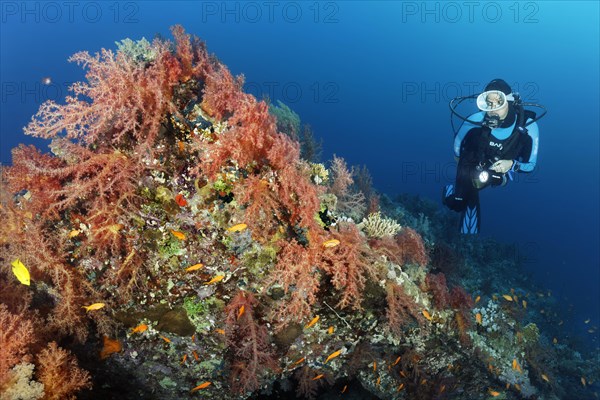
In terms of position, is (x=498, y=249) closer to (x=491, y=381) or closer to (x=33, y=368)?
(x=491, y=381)

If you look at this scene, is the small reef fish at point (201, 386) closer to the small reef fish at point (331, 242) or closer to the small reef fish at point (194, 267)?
the small reef fish at point (194, 267)

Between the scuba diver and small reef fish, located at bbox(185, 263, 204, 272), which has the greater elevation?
the scuba diver

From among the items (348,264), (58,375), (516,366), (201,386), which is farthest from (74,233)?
(516,366)

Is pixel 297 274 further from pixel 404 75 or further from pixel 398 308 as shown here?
pixel 404 75

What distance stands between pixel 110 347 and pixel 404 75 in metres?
87.0

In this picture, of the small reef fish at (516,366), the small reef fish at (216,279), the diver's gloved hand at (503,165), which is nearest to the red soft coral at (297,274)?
the small reef fish at (216,279)

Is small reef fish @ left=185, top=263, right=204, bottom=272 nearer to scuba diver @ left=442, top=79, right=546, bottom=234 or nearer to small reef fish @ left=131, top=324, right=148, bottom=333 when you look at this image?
small reef fish @ left=131, top=324, right=148, bottom=333

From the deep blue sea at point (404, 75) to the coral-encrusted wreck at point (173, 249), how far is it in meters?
17.7

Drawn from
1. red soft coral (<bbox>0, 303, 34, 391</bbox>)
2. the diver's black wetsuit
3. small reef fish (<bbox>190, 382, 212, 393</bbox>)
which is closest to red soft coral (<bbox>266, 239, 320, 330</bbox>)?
small reef fish (<bbox>190, 382, 212, 393</bbox>)

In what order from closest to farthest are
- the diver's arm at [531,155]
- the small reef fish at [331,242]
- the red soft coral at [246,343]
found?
the small reef fish at [331,242]
the red soft coral at [246,343]
the diver's arm at [531,155]

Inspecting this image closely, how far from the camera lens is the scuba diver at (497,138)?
7.79m

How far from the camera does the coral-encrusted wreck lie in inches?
145

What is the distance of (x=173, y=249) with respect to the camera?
4008 millimetres

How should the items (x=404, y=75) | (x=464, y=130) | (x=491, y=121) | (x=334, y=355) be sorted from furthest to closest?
(x=404, y=75) < (x=464, y=130) < (x=491, y=121) < (x=334, y=355)
